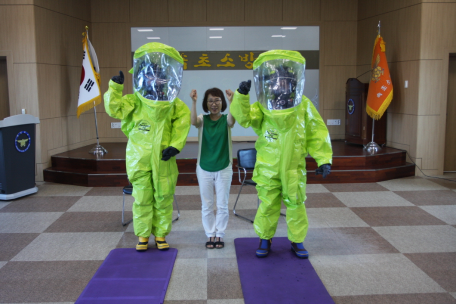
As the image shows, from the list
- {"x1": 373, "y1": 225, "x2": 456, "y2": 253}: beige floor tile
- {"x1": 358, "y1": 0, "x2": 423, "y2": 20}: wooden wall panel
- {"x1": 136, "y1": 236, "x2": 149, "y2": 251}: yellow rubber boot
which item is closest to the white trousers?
{"x1": 136, "y1": 236, "x2": 149, "y2": 251}: yellow rubber boot

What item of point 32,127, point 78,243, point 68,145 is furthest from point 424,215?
point 68,145

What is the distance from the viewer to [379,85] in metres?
5.97

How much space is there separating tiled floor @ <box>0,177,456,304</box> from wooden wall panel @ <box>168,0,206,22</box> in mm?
3773

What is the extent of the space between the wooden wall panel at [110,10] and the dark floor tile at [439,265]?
20.9 feet

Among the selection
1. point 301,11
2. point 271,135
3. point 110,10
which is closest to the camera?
point 271,135

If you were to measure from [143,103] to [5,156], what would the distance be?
2.48 metres

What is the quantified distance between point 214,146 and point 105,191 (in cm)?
256

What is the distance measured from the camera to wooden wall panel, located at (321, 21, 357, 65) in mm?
7484

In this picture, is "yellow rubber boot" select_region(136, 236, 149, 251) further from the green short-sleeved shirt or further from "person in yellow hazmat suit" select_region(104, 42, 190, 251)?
the green short-sleeved shirt

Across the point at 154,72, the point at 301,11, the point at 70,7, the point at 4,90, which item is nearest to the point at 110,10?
the point at 70,7

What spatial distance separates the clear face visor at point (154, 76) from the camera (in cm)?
294

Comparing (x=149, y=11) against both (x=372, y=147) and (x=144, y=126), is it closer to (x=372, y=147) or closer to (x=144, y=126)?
(x=372, y=147)

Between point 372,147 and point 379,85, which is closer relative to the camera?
point 379,85

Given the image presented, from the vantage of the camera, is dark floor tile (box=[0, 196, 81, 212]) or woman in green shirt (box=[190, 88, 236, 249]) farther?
dark floor tile (box=[0, 196, 81, 212])
